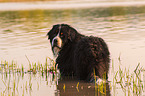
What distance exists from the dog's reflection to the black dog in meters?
0.26

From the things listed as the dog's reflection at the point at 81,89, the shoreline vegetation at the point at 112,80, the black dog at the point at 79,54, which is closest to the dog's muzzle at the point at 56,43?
the black dog at the point at 79,54

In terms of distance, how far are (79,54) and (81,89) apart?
3.17ft

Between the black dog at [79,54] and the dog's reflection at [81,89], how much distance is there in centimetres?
26

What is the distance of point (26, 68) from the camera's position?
379 inches

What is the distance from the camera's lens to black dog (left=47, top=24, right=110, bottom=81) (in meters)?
7.68

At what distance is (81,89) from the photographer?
740cm

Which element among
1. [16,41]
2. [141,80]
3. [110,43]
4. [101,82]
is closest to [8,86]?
[101,82]

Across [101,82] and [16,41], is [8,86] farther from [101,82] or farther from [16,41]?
[16,41]

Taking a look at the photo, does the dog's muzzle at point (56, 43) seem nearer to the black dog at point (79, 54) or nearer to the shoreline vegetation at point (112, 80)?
the black dog at point (79, 54)

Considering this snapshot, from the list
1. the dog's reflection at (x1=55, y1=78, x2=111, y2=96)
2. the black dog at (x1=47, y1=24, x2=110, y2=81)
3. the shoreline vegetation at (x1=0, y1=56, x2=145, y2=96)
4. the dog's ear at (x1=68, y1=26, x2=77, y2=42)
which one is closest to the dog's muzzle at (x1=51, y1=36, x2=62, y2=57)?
the black dog at (x1=47, y1=24, x2=110, y2=81)

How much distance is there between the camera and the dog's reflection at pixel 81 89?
22.9 ft

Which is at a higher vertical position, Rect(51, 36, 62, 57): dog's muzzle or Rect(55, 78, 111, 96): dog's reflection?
Rect(51, 36, 62, 57): dog's muzzle

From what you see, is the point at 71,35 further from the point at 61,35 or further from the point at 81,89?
the point at 81,89

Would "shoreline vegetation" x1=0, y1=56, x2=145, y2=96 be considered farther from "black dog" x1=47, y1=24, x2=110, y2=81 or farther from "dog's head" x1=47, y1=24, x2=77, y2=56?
"dog's head" x1=47, y1=24, x2=77, y2=56
